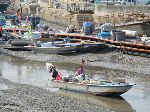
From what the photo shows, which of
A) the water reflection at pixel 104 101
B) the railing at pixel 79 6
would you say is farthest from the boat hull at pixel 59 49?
the railing at pixel 79 6

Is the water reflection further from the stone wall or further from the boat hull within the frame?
the stone wall

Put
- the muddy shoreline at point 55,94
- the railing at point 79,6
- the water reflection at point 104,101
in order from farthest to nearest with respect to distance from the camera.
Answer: the railing at point 79,6 → the water reflection at point 104,101 → the muddy shoreline at point 55,94

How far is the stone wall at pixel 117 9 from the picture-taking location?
55.6m

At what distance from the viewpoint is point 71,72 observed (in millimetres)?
36406

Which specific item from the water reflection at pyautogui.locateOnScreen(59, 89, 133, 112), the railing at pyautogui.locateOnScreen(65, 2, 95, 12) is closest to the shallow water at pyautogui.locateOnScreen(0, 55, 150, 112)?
the water reflection at pyautogui.locateOnScreen(59, 89, 133, 112)

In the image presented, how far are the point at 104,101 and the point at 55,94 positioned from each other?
285cm

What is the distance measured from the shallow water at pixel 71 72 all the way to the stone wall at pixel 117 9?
1855 cm

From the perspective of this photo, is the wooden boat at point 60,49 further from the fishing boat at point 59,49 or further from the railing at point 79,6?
the railing at point 79,6

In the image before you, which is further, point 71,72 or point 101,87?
point 71,72

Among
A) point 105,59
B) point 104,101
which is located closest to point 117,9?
point 105,59

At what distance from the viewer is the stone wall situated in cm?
5556

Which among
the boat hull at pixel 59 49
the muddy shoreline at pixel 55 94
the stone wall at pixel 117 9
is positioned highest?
the stone wall at pixel 117 9

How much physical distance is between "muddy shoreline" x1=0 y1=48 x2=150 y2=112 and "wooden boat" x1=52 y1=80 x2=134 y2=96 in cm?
131

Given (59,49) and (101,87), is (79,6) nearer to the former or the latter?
(59,49)
